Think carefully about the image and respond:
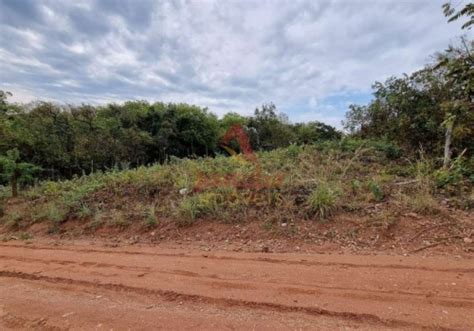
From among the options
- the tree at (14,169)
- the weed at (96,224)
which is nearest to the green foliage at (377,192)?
the weed at (96,224)

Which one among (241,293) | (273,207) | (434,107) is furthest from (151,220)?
(434,107)

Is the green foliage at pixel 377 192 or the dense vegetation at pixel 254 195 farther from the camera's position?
the green foliage at pixel 377 192

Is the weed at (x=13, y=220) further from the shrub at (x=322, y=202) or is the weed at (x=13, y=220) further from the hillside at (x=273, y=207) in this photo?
the shrub at (x=322, y=202)

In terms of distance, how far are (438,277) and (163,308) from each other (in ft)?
7.68

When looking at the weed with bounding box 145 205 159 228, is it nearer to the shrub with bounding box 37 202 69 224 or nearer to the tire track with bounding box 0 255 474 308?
the tire track with bounding box 0 255 474 308

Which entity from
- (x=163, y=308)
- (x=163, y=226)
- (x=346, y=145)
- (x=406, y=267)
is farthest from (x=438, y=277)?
(x=346, y=145)

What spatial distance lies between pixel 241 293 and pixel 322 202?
7.36ft

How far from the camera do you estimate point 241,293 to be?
8.64 feet

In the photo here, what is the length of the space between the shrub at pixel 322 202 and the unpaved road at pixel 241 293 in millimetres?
1005

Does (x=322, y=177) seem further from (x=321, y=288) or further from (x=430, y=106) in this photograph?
(x=430, y=106)

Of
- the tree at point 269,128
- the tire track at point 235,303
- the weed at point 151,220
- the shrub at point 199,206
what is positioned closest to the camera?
the tire track at point 235,303

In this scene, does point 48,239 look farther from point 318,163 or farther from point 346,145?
point 346,145

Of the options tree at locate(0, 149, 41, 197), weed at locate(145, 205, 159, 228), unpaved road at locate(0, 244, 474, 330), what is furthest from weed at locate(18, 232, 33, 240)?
tree at locate(0, 149, 41, 197)

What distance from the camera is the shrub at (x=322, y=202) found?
14.4 feet
